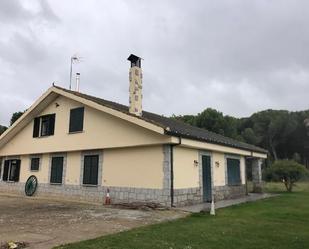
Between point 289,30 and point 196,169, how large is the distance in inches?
279

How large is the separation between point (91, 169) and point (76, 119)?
9.29ft

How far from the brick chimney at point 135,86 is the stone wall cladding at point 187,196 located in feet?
13.4

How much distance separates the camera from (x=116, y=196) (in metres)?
15.1

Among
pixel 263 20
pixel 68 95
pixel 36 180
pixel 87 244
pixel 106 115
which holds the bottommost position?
pixel 87 244

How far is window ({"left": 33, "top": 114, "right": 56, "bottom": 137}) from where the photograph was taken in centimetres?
1923

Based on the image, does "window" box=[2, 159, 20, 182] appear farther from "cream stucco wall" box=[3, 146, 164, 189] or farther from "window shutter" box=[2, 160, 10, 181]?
"cream stucco wall" box=[3, 146, 164, 189]

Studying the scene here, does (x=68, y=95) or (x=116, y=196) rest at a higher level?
(x=68, y=95)

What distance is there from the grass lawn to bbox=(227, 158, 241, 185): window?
814cm

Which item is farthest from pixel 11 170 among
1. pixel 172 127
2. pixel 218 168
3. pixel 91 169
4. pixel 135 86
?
pixel 218 168

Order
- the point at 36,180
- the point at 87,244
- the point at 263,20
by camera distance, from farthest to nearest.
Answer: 1. the point at 36,180
2. the point at 263,20
3. the point at 87,244

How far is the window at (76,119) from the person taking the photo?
57.0 ft

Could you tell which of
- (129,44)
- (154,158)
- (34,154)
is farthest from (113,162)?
(34,154)

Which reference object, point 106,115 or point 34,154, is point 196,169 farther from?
point 34,154

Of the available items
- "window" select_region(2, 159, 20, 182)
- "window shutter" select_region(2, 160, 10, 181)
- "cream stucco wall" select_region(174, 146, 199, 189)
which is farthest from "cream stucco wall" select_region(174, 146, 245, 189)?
"window shutter" select_region(2, 160, 10, 181)
